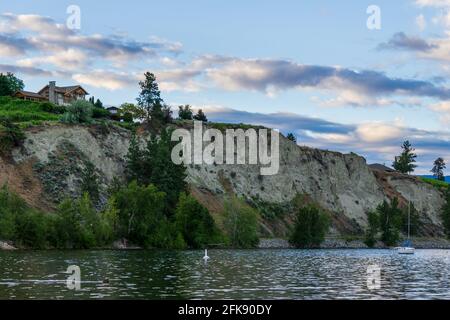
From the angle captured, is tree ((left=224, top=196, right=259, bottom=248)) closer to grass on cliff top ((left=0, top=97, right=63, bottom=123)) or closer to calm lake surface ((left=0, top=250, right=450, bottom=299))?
calm lake surface ((left=0, top=250, right=450, bottom=299))

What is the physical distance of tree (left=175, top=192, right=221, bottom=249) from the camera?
134 meters

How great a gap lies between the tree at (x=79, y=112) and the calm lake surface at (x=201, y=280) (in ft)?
249

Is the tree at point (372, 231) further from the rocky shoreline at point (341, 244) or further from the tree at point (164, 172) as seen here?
the tree at point (164, 172)

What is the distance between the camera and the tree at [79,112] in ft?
540

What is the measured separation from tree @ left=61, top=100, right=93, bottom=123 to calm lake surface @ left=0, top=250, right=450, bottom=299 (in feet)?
249

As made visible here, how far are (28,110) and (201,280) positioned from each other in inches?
5133

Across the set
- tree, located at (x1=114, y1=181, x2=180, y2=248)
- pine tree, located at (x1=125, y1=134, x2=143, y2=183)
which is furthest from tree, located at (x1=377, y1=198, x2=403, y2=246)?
tree, located at (x1=114, y1=181, x2=180, y2=248)

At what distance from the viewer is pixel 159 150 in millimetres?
147625

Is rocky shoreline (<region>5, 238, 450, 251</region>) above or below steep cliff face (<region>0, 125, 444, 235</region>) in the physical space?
below

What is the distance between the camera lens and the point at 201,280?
215 feet

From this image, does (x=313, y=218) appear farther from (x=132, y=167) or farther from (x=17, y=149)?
(x=17, y=149)
